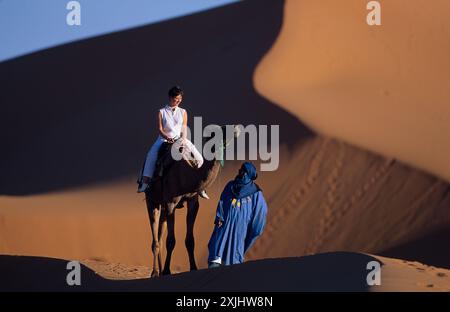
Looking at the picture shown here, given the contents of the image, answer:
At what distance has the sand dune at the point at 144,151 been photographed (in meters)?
20.2

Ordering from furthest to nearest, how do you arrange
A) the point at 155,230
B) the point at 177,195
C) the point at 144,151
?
the point at 144,151 < the point at 155,230 < the point at 177,195

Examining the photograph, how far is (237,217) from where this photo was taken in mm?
14297

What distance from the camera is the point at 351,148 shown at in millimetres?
21797

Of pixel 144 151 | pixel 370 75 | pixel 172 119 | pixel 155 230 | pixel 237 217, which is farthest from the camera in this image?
pixel 144 151

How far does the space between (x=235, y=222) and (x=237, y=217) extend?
7 cm

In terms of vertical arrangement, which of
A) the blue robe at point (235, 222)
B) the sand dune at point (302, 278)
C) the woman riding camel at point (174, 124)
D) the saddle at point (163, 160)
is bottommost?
the sand dune at point (302, 278)

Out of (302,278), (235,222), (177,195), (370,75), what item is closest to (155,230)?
(177,195)

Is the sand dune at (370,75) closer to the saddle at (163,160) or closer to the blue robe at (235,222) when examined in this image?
the blue robe at (235,222)

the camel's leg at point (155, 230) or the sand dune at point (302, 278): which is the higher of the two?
the camel's leg at point (155, 230)

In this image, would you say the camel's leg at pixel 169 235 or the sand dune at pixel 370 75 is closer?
the camel's leg at pixel 169 235

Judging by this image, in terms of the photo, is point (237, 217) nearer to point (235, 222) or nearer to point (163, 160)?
point (235, 222)

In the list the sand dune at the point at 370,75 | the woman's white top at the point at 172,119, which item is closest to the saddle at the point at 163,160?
the woman's white top at the point at 172,119
